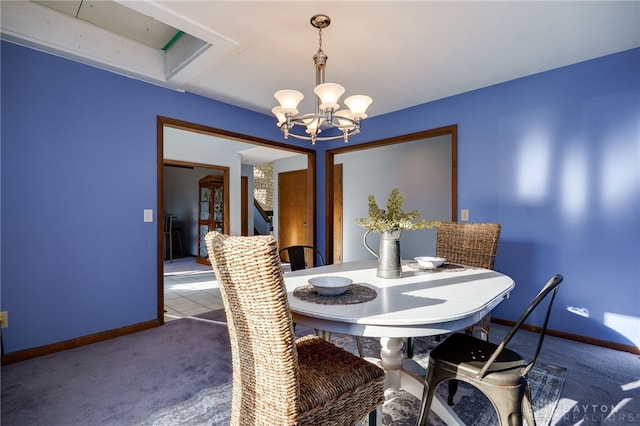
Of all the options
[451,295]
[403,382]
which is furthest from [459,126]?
[403,382]

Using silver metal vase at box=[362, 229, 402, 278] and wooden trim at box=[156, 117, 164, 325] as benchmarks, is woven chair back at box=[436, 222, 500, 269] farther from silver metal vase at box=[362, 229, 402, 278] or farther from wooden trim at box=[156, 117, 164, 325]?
wooden trim at box=[156, 117, 164, 325]

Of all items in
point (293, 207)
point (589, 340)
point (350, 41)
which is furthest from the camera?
point (293, 207)

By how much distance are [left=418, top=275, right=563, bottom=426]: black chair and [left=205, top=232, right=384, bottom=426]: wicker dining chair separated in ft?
1.02

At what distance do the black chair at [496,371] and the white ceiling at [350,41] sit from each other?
5.66 feet

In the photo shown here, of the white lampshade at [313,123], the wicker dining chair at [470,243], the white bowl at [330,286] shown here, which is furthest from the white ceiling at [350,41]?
the white bowl at [330,286]

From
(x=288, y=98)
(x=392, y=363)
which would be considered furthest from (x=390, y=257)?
(x=288, y=98)

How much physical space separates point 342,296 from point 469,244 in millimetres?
1449

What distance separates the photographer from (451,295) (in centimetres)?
135

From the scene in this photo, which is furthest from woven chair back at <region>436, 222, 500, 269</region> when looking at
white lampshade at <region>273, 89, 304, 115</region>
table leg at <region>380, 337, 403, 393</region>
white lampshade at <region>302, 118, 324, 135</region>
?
white lampshade at <region>273, 89, 304, 115</region>

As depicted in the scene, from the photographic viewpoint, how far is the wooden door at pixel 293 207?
6.02m

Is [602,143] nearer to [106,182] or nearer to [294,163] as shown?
[106,182]

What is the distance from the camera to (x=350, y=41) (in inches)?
84.4

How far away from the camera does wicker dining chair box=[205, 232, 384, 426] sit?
2.94ft

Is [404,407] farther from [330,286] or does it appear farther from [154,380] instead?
[154,380]
